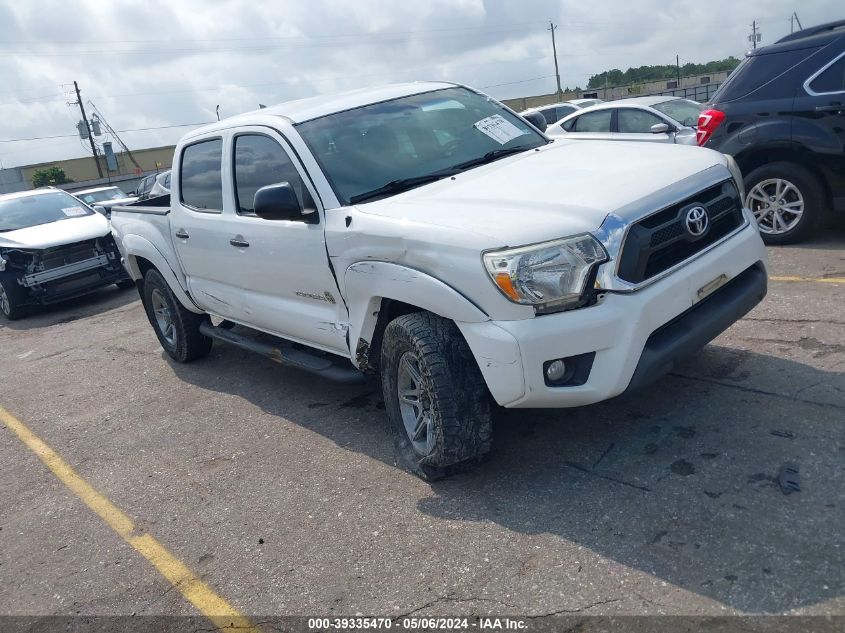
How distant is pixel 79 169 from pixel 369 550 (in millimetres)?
65716

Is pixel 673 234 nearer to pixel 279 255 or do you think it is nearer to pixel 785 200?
pixel 279 255

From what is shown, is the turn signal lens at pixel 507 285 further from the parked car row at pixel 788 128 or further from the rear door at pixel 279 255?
the parked car row at pixel 788 128

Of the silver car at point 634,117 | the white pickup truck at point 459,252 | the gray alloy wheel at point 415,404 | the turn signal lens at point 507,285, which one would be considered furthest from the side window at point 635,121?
the turn signal lens at point 507,285

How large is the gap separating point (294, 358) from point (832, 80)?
514 cm

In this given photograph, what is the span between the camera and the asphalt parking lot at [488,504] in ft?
9.94

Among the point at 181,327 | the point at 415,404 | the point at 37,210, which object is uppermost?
the point at 37,210

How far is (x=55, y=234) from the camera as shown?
36.3 feet

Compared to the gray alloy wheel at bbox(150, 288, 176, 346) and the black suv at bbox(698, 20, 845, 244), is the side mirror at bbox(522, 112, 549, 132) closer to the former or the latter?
the black suv at bbox(698, 20, 845, 244)

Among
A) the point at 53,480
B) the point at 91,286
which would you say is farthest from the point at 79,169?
the point at 53,480

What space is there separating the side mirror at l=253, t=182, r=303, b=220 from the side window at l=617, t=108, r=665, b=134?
770 centimetres

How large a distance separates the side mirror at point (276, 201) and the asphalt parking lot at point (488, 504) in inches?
56.6

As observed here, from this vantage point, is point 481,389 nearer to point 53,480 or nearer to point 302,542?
point 302,542

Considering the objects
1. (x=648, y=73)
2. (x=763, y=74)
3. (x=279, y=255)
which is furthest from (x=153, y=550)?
(x=648, y=73)

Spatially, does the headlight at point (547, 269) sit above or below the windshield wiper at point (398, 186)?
below
